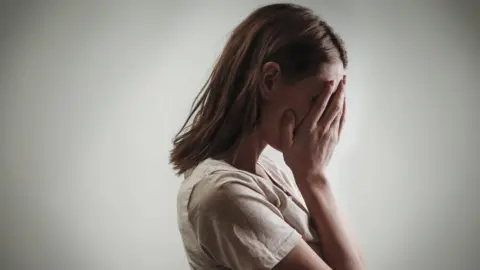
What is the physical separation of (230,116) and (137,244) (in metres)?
0.50

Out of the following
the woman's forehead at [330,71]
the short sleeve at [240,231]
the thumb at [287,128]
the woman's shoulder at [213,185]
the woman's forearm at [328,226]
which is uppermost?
the woman's forehead at [330,71]

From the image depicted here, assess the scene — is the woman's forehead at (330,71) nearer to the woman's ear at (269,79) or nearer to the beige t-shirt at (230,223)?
the woman's ear at (269,79)

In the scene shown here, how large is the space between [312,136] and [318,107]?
49 mm

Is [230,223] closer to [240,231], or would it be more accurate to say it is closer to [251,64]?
[240,231]

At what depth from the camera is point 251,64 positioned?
84 cm

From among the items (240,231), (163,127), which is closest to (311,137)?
(240,231)

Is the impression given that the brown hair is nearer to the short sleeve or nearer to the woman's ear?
the woman's ear

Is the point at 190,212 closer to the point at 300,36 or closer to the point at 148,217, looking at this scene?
the point at 300,36

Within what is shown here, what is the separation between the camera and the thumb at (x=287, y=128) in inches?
34.0

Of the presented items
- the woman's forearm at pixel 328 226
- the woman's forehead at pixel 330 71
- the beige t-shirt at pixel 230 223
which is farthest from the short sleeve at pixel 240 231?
the woman's forehead at pixel 330 71

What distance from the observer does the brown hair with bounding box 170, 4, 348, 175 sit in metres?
0.83

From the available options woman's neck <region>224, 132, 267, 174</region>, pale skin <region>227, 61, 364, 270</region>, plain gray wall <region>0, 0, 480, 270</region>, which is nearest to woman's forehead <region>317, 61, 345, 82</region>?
pale skin <region>227, 61, 364, 270</region>

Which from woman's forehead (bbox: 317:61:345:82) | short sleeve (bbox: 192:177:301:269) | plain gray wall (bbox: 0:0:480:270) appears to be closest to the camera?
short sleeve (bbox: 192:177:301:269)

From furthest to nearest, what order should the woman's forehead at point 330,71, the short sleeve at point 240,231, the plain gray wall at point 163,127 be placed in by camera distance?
the plain gray wall at point 163,127
the woman's forehead at point 330,71
the short sleeve at point 240,231
